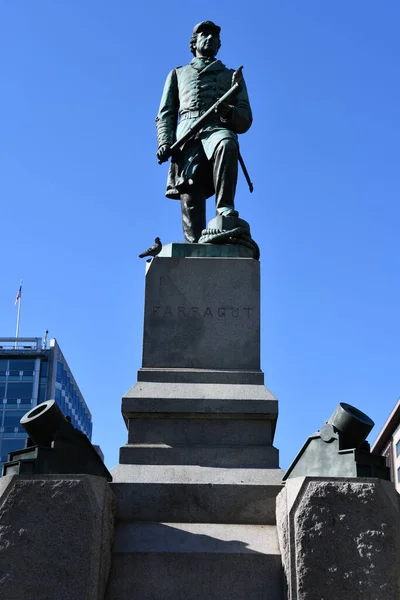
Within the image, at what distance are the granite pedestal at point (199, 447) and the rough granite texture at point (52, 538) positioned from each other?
0.58 m

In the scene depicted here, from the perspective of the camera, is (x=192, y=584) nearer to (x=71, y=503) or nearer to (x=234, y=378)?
(x=71, y=503)

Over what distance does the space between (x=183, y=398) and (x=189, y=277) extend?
1558mm

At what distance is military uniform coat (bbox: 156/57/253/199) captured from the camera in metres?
11.4

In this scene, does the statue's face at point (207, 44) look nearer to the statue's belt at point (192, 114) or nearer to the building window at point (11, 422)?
the statue's belt at point (192, 114)

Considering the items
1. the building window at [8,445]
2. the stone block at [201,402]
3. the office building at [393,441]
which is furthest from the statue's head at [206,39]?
the building window at [8,445]

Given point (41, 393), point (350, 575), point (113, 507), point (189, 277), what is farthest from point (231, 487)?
point (41, 393)

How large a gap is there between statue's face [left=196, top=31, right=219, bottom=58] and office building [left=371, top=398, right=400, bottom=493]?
57115mm

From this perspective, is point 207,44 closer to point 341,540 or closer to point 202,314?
point 202,314

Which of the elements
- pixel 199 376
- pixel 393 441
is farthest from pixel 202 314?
pixel 393 441

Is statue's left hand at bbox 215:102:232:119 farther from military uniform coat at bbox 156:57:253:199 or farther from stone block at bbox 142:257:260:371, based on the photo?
stone block at bbox 142:257:260:371

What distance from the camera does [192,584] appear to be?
7.74 metres

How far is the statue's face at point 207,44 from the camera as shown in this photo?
39.3ft

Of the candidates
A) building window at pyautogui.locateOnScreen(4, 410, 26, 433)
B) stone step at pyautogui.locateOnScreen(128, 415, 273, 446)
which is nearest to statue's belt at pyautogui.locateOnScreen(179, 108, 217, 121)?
stone step at pyautogui.locateOnScreen(128, 415, 273, 446)

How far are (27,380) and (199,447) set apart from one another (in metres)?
77.0
